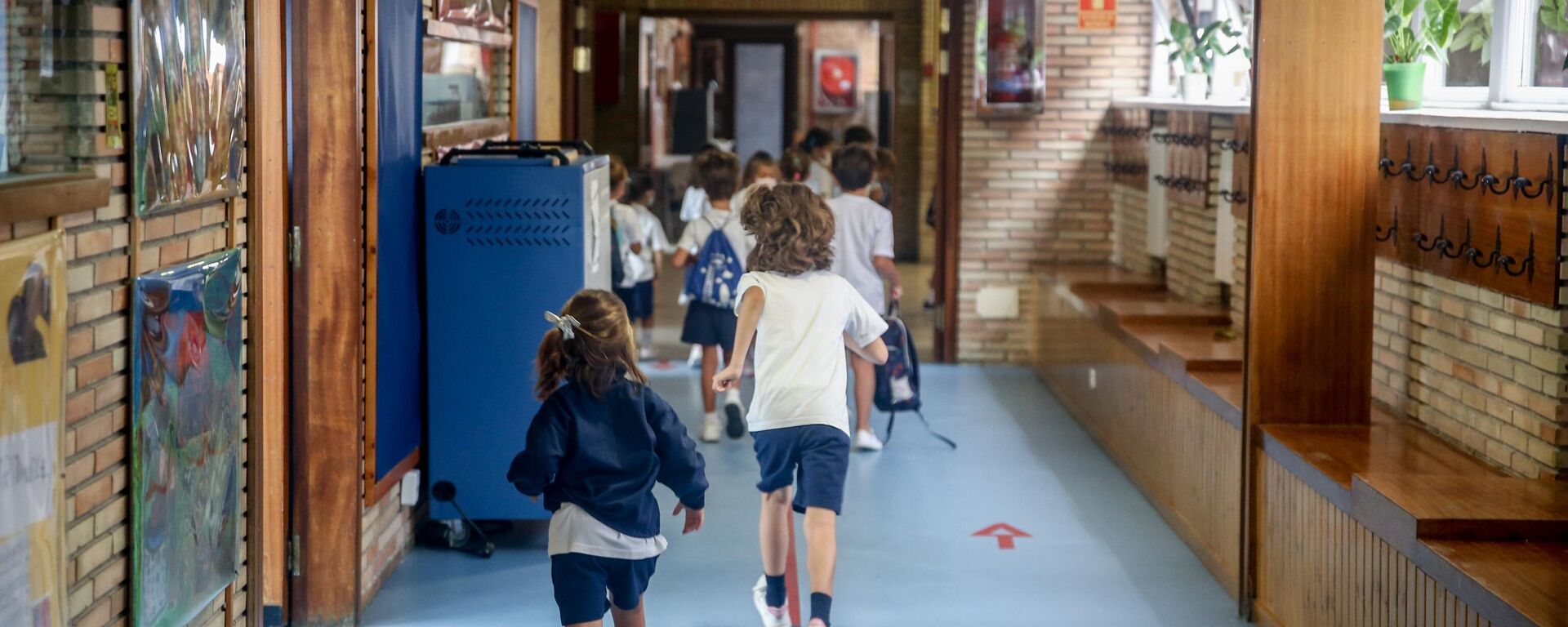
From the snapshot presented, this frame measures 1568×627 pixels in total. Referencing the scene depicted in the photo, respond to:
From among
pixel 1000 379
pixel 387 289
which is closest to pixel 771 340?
pixel 387 289

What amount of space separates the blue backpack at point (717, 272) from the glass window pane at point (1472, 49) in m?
2.96

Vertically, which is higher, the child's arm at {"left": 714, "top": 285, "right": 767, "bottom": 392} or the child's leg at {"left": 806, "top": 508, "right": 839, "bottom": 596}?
the child's arm at {"left": 714, "top": 285, "right": 767, "bottom": 392}

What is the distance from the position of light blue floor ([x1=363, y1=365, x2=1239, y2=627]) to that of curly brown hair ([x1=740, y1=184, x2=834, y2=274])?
104cm

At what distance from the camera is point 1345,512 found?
394 cm

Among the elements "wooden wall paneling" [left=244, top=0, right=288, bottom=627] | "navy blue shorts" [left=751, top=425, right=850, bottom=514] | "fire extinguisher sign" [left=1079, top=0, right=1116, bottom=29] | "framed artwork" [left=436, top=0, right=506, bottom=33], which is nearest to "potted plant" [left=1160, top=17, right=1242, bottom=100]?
"fire extinguisher sign" [left=1079, top=0, right=1116, bottom=29]

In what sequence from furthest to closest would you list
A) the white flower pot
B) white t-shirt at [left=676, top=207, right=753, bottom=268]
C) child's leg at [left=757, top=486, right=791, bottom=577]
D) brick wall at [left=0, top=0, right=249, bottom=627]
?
the white flower pot < white t-shirt at [left=676, top=207, right=753, bottom=268] < child's leg at [left=757, top=486, right=791, bottom=577] < brick wall at [left=0, top=0, right=249, bottom=627]

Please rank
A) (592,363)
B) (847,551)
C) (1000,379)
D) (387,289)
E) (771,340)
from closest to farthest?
(592,363) → (771,340) → (387,289) → (847,551) → (1000,379)

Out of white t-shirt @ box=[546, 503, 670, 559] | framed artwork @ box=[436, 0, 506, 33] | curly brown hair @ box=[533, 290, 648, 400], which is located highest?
framed artwork @ box=[436, 0, 506, 33]

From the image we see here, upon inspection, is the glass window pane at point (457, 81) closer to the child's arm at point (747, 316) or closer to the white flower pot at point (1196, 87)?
the child's arm at point (747, 316)

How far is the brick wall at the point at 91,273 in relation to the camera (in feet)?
8.77

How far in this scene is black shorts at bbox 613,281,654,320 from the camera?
27.2ft

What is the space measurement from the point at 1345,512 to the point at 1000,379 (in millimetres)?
5115

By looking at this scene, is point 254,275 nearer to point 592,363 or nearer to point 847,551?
point 592,363

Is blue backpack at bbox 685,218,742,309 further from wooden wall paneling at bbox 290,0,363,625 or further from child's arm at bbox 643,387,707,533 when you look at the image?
child's arm at bbox 643,387,707,533
